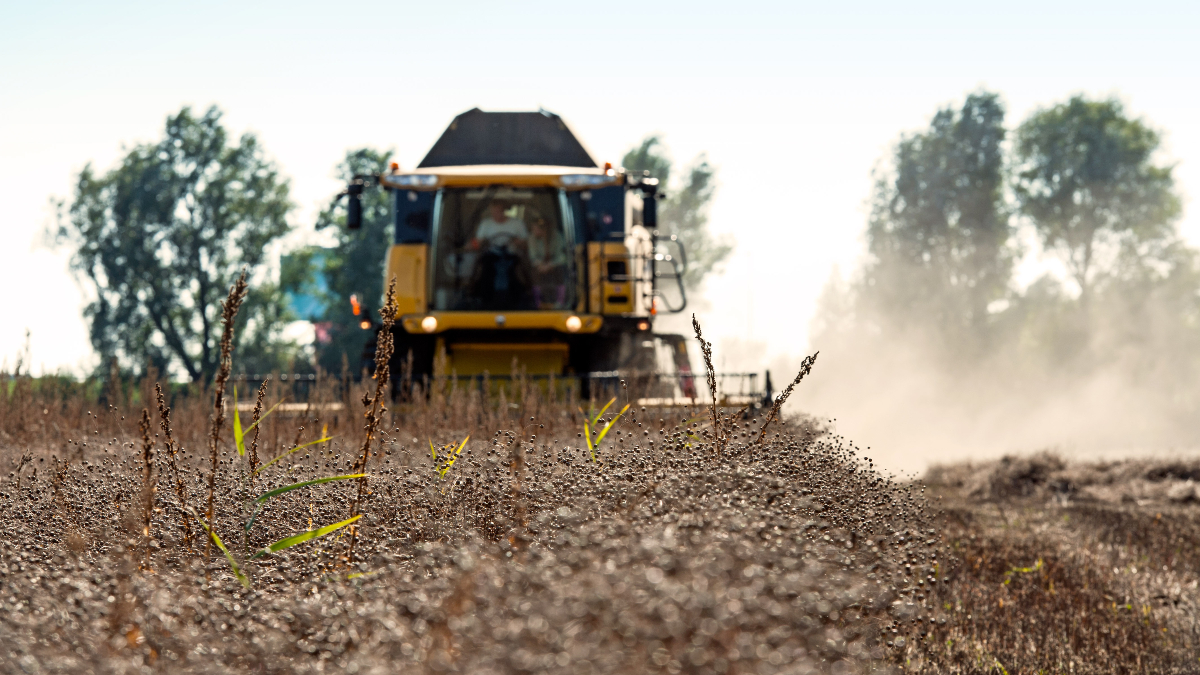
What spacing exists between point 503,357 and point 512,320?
62 cm

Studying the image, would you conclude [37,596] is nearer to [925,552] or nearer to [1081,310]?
[925,552]

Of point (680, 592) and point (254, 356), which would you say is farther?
point (254, 356)

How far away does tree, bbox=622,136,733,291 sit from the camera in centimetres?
4362

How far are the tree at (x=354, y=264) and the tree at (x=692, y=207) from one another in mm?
12090

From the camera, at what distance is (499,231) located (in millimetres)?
10758

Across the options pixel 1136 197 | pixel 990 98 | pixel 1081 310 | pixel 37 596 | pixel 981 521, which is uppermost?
pixel 990 98

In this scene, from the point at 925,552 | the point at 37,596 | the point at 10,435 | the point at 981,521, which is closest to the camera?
the point at 37,596

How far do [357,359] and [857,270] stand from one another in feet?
73.1

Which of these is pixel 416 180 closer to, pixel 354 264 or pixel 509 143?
pixel 509 143

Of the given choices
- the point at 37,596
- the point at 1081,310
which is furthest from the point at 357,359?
the point at 37,596

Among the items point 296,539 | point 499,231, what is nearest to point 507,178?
point 499,231

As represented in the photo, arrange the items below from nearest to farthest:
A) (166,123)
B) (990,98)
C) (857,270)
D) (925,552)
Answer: (925,552) < (166,123) < (990,98) < (857,270)

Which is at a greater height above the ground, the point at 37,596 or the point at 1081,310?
the point at 1081,310

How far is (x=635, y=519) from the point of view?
2.36 meters
